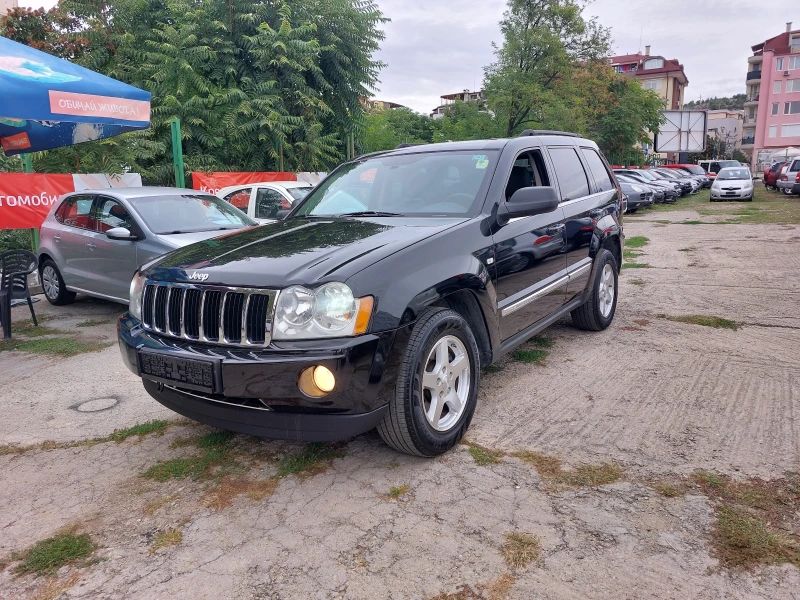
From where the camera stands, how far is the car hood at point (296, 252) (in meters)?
3.06

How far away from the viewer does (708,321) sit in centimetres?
626

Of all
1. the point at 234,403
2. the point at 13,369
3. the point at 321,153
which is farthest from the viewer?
the point at 321,153

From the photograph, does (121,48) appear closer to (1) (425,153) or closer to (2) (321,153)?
(2) (321,153)

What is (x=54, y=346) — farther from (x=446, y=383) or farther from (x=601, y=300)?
(x=601, y=300)

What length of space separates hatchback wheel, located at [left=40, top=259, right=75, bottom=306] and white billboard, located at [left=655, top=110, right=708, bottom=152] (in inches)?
1808

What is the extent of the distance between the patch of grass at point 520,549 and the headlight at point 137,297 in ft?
7.88

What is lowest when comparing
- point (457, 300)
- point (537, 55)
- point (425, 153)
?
point (457, 300)

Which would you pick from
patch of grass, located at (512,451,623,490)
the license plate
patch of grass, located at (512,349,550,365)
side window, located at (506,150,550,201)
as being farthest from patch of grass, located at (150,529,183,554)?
patch of grass, located at (512,349,550,365)

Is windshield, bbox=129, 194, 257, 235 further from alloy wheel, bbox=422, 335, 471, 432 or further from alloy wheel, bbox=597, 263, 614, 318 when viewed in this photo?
alloy wheel, bbox=422, 335, 471, 432

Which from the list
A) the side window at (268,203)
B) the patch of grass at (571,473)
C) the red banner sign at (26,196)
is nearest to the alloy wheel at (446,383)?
the patch of grass at (571,473)

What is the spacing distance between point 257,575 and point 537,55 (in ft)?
106

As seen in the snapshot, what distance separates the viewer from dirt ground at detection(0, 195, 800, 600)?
96.8 inches

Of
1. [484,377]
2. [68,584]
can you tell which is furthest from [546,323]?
[68,584]

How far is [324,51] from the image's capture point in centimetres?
1744
